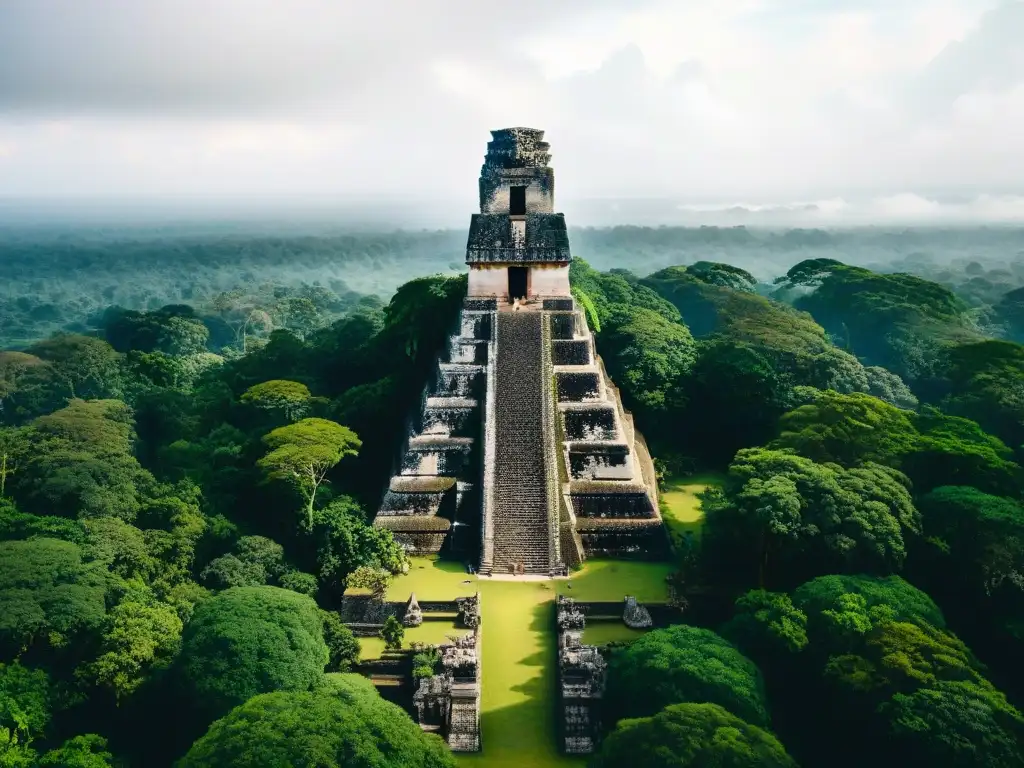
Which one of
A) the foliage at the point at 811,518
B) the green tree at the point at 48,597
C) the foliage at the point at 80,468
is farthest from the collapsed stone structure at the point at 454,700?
the foliage at the point at 80,468

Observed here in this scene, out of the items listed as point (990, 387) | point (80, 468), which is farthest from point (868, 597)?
point (80, 468)

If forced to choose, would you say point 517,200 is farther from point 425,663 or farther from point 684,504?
point 425,663

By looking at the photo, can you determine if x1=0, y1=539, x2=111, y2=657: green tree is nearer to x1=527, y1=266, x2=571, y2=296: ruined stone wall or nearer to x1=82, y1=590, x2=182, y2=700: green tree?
x1=82, y1=590, x2=182, y2=700: green tree

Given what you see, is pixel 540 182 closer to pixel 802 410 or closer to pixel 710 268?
pixel 802 410

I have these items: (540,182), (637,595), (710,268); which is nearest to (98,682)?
(637,595)

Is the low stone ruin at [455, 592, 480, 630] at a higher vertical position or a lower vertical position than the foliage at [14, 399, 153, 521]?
lower

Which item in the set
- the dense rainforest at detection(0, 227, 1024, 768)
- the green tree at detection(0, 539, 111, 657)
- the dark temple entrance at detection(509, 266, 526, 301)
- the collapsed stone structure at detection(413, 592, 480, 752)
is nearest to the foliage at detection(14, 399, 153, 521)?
the dense rainforest at detection(0, 227, 1024, 768)
